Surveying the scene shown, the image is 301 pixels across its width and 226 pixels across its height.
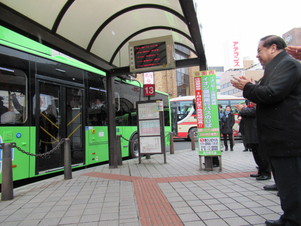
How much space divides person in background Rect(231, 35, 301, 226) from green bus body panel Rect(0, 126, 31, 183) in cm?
467

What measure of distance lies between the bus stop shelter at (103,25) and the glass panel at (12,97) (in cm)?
114

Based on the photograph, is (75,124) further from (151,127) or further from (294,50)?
(294,50)

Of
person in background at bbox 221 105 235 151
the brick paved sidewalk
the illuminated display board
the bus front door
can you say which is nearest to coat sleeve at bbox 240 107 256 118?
the brick paved sidewalk

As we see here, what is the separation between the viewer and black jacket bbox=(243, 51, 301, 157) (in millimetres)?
2178

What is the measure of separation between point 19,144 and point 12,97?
102cm

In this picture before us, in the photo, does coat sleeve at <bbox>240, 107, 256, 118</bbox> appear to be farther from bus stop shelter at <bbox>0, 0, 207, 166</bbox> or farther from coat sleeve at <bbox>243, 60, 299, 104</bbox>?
coat sleeve at <bbox>243, 60, 299, 104</bbox>

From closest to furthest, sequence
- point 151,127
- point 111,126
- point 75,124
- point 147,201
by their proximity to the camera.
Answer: point 147,201 → point 75,124 → point 111,126 → point 151,127

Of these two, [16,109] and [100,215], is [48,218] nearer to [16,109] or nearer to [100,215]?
[100,215]

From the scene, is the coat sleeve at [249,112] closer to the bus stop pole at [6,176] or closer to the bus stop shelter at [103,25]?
the bus stop shelter at [103,25]

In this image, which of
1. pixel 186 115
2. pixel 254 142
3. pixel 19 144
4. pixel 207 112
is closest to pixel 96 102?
pixel 19 144

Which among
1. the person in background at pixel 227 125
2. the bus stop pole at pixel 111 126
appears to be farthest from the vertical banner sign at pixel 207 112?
the person in background at pixel 227 125

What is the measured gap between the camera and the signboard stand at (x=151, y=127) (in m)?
7.69

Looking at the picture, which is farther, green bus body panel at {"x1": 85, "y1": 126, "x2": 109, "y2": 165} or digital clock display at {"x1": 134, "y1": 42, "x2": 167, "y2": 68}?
green bus body panel at {"x1": 85, "y1": 126, "x2": 109, "y2": 165}

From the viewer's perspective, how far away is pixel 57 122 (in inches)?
247
